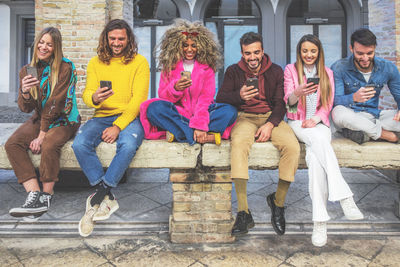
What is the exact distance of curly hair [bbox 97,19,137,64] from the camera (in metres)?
3.26

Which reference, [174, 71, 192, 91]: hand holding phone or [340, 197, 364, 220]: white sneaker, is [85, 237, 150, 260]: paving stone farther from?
[340, 197, 364, 220]: white sneaker

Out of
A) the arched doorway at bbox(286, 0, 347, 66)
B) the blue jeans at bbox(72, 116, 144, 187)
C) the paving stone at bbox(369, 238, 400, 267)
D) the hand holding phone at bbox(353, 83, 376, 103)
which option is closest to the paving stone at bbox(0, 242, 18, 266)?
the blue jeans at bbox(72, 116, 144, 187)

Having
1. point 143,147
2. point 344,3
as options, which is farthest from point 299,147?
point 344,3

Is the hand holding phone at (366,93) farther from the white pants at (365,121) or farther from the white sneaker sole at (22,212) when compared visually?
the white sneaker sole at (22,212)

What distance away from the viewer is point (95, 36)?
541 cm

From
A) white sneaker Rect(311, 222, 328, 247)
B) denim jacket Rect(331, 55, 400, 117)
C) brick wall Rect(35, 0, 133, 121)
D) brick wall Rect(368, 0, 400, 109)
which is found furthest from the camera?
brick wall Rect(368, 0, 400, 109)

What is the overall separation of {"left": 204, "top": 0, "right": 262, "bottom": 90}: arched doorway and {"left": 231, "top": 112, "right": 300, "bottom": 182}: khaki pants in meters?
5.94

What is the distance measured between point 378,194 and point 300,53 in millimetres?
2244

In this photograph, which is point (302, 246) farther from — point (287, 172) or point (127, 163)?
point (127, 163)

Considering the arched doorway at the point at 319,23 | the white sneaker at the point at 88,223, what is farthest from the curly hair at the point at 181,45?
the arched doorway at the point at 319,23

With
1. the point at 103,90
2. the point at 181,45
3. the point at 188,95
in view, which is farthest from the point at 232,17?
the point at 103,90

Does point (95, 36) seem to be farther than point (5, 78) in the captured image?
No

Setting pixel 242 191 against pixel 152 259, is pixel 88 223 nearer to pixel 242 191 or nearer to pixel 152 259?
pixel 152 259

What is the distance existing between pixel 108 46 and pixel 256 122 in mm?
1612
